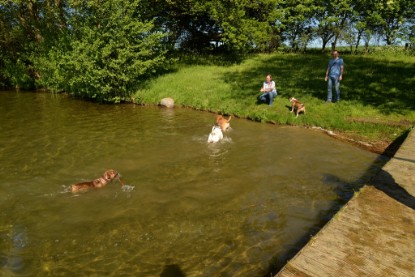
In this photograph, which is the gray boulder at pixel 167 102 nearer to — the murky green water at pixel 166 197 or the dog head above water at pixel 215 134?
the murky green water at pixel 166 197

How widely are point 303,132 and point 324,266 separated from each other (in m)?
9.69

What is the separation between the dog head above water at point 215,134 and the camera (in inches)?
491

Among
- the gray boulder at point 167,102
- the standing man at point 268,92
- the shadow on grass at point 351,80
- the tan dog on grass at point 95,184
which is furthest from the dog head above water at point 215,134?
the gray boulder at point 167,102

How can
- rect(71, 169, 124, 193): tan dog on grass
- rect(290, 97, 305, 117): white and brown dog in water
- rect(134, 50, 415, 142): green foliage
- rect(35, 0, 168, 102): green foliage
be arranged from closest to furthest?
rect(71, 169, 124, 193): tan dog on grass
rect(134, 50, 415, 142): green foliage
rect(290, 97, 305, 117): white and brown dog in water
rect(35, 0, 168, 102): green foliage

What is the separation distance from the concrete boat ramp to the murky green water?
3.27ft

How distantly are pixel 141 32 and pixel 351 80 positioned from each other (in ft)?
40.6

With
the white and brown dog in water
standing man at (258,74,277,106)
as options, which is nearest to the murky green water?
the white and brown dog in water

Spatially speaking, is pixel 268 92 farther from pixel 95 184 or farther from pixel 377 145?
pixel 95 184

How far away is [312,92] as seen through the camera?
18234 mm

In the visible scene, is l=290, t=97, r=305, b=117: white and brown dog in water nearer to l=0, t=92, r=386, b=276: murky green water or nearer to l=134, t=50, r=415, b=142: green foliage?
l=134, t=50, r=415, b=142: green foliage

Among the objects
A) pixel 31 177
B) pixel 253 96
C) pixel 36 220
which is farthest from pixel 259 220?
pixel 253 96

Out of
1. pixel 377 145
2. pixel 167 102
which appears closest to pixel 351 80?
pixel 377 145

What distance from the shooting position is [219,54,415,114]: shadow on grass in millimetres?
16544

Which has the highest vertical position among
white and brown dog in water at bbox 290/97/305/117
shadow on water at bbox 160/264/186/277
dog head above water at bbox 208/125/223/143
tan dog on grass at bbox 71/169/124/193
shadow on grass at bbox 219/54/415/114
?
shadow on grass at bbox 219/54/415/114
